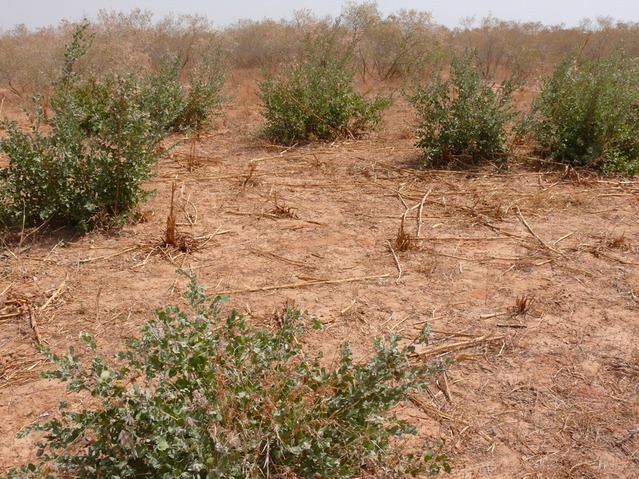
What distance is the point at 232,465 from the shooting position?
1.89 metres

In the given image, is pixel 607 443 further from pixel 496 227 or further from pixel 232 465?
pixel 496 227

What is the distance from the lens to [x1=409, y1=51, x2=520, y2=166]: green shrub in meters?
6.48

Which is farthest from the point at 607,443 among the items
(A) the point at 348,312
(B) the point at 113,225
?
(B) the point at 113,225

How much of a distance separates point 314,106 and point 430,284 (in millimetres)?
4374

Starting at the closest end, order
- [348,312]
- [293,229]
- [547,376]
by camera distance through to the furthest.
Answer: [547,376], [348,312], [293,229]

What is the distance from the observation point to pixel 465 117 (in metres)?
6.51

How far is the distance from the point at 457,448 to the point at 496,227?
271 cm

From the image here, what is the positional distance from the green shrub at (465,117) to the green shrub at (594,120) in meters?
0.44

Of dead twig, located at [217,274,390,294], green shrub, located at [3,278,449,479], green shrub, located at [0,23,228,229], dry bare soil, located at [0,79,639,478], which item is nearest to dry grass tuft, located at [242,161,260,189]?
dry bare soil, located at [0,79,639,478]

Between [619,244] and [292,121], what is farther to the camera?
[292,121]

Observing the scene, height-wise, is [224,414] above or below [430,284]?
above

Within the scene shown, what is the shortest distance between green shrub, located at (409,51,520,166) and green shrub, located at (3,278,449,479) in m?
4.72

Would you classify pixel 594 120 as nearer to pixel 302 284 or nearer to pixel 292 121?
pixel 292 121

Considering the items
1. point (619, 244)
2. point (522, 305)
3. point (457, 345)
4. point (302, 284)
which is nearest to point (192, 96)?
point (302, 284)
